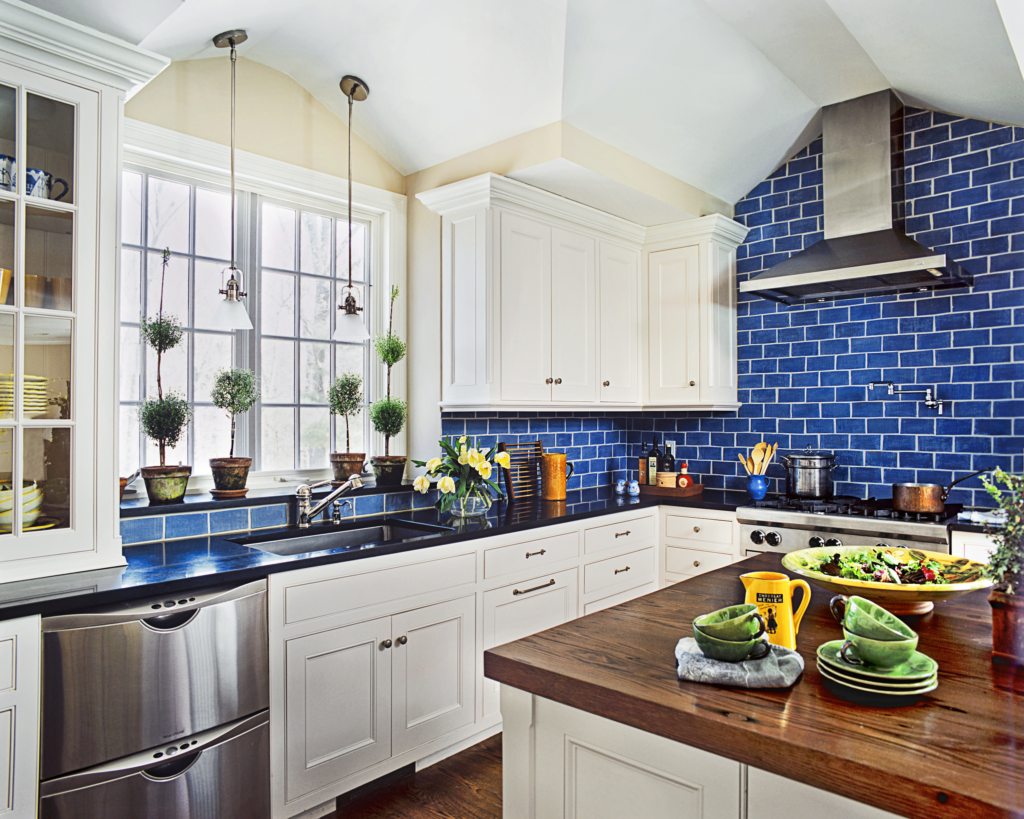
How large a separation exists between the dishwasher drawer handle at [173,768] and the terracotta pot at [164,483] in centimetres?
99

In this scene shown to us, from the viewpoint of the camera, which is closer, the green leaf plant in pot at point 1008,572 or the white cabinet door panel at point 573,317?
the green leaf plant in pot at point 1008,572

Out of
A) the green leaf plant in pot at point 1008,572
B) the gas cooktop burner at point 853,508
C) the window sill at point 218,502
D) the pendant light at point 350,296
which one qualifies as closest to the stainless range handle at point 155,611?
the window sill at point 218,502

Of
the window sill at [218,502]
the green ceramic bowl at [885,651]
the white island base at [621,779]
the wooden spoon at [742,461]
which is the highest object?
the wooden spoon at [742,461]

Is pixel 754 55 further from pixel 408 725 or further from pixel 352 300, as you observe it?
pixel 408 725

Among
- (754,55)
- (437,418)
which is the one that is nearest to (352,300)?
(437,418)

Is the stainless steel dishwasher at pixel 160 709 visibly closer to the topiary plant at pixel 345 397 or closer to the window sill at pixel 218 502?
the window sill at pixel 218 502

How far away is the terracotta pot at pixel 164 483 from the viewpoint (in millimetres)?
2555

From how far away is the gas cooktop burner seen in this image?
3088 millimetres

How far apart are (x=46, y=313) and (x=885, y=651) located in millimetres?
2220

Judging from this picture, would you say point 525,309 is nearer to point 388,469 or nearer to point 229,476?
point 388,469

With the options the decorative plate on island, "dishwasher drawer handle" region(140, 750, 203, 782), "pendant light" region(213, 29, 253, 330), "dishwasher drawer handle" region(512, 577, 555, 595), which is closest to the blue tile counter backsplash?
"dishwasher drawer handle" region(512, 577, 555, 595)

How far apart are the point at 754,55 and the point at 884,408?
191cm

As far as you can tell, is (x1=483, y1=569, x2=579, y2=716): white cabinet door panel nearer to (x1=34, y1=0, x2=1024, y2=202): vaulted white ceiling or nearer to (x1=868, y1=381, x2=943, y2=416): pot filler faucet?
(x1=868, y1=381, x2=943, y2=416): pot filler faucet

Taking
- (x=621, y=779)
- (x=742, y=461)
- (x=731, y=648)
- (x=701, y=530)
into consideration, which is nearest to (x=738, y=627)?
(x=731, y=648)
